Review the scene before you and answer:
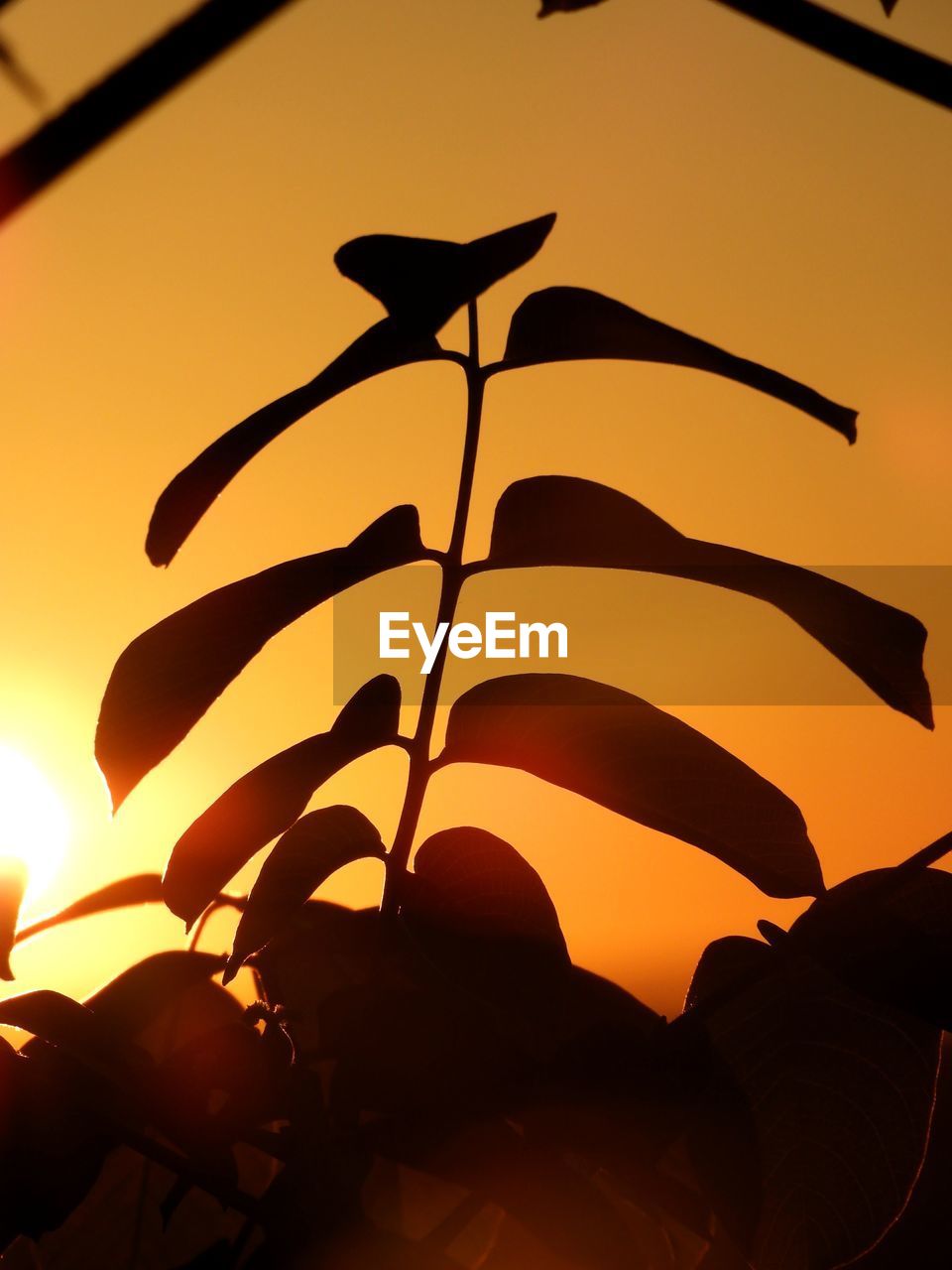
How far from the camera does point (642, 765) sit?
2.13 feet

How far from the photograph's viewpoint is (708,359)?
653mm

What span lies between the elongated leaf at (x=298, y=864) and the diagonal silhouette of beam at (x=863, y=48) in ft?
1.54

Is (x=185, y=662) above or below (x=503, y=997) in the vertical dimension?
above

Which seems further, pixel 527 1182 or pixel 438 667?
pixel 438 667

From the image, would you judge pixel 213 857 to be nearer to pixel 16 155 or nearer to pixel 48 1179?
pixel 48 1179

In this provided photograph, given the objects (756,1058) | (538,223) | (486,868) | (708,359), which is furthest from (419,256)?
(756,1058)

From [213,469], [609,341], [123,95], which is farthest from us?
[609,341]

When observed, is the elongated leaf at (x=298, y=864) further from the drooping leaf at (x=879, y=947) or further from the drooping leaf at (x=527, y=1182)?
the drooping leaf at (x=879, y=947)

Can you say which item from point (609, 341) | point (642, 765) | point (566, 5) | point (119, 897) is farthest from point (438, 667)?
point (566, 5)

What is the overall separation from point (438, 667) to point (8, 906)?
284 millimetres

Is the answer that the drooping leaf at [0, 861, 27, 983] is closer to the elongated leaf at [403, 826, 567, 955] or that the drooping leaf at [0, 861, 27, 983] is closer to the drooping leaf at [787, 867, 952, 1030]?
the elongated leaf at [403, 826, 567, 955]

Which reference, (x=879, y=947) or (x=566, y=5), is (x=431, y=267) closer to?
(x=566, y=5)

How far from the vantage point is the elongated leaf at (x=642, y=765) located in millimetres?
610

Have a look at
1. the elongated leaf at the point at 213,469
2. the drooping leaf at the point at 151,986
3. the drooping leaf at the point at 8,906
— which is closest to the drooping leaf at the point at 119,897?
the drooping leaf at the point at 151,986
